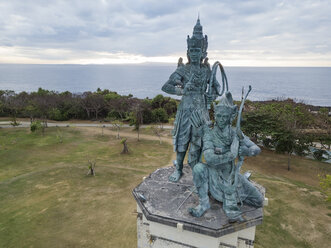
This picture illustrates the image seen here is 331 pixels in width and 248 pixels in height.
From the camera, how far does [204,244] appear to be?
22.3 feet

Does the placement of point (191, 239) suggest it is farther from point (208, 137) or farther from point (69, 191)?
point (69, 191)

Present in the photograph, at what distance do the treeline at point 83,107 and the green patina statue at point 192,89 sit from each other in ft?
98.7

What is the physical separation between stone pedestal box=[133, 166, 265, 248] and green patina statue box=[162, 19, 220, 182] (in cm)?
190

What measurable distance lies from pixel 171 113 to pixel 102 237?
112ft

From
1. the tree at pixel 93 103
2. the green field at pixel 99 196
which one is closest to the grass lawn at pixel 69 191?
the green field at pixel 99 196

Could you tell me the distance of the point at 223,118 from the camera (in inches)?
267

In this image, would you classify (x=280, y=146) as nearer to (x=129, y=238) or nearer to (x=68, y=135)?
(x=129, y=238)

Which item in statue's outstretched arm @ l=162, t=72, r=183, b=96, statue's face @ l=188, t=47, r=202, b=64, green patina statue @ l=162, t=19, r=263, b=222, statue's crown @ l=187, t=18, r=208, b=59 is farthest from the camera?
statue's outstretched arm @ l=162, t=72, r=183, b=96

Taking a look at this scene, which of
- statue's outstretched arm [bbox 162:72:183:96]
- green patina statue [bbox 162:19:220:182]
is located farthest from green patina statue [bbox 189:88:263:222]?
statue's outstretched arm [bbox 162:72:183:96]

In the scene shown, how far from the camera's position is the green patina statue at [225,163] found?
6812mm

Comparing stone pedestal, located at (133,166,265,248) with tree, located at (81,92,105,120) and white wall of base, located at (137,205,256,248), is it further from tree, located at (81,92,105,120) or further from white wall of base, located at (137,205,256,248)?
tree, located at (81,92,105,120)

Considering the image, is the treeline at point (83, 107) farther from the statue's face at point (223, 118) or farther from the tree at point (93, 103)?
the statue's face at point (223, 118)

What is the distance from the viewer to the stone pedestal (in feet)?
21.7

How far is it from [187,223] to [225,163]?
213 cm
